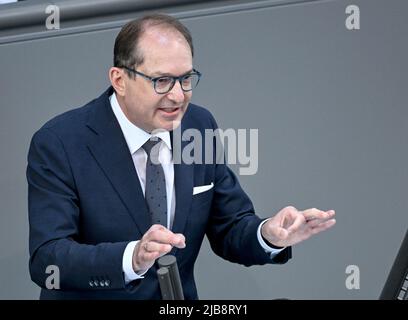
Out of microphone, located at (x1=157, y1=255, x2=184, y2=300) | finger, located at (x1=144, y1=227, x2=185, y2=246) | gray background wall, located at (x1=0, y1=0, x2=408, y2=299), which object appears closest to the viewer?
microphone, located at (x1=157, y1=255, x2=184, y2=300)

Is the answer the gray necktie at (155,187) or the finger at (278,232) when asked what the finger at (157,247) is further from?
the gray necktie at (155,187)

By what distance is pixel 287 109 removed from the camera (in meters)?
2.36

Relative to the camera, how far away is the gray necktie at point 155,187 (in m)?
1.65

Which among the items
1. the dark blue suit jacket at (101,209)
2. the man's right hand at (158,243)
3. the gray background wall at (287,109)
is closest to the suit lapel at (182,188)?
the dark blue suit jacket at (101,209)

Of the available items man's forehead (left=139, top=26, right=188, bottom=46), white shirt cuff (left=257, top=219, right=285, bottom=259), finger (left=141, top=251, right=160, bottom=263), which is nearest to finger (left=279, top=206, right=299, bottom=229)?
white shirt cuff (left=257, top=219, right=285, bottom=259)

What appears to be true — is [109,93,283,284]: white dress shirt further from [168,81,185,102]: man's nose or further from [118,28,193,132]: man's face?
[168,81,185,102]: man's nose

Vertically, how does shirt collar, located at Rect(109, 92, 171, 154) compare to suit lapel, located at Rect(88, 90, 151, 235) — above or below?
above

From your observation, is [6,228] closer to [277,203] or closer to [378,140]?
[277,203]

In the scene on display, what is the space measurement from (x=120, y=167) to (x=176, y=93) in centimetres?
20

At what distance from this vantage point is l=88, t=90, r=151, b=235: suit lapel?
1.63m

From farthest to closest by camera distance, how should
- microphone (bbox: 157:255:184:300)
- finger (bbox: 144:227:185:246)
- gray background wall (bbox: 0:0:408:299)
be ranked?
gray background wall (bbox: 0:0:408:299) → finger (bbox: 144:227:185:246) → microphone (bbox: 157:255:184:300)

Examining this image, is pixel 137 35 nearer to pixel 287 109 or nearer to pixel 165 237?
pixel 165 237

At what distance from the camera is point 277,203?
7.91 ft
